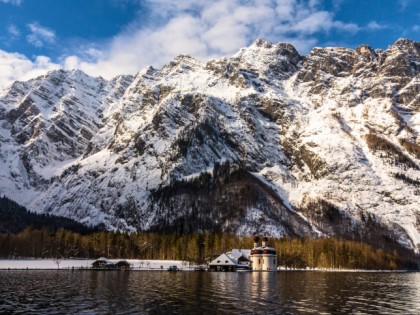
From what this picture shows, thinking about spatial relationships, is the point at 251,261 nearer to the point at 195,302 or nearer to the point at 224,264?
the point at 224,264

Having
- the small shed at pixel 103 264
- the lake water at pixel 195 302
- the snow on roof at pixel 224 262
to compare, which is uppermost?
the snow on roof at pixel 224 262

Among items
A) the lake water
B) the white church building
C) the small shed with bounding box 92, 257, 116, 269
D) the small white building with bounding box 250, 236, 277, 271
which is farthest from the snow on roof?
the lake water

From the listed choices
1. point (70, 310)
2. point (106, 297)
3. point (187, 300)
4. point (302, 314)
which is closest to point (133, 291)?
point (106, 297)

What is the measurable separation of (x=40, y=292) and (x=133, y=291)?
1587 centimetres

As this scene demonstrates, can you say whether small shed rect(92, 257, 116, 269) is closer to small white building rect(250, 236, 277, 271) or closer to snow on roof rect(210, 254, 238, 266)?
snow on roof rect(210, 254, 238, 266)

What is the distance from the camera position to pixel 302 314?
58750 millimetres

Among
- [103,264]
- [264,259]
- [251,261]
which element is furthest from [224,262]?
[103,264]

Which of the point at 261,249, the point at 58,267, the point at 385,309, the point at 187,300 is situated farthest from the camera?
the point at 261,249

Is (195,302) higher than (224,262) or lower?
lower

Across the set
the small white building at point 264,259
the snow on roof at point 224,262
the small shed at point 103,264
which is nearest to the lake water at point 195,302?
the snow on roof at point 224,262

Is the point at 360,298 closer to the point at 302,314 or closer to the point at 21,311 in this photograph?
the point at 302,314

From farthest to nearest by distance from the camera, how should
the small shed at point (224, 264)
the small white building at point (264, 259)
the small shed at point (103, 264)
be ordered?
the small white building at point (264, 259) → the small shed at point (103, 264) → the small shed at point (224, 264)

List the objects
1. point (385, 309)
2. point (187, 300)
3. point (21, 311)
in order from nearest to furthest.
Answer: point (21, 311), point (385, 309), point (187, 300)

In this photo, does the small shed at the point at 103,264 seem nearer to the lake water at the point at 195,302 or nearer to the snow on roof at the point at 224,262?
the snow on roof at the point at 224,262
